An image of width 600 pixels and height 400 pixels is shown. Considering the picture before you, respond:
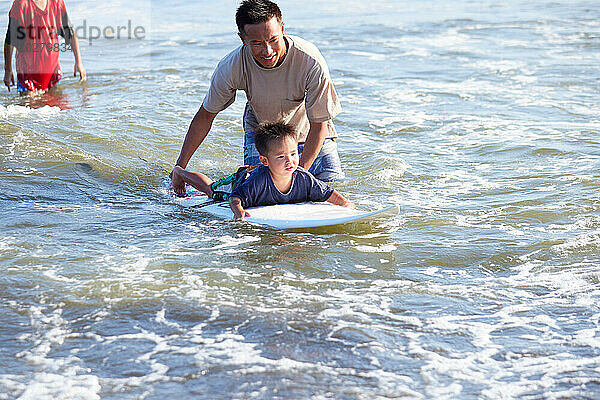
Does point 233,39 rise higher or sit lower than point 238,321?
higher

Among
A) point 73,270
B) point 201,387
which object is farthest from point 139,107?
point 201,387

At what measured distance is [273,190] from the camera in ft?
18.0

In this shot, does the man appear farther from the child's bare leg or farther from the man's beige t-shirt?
the child's bare leg

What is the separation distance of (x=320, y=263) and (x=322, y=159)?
151 cm

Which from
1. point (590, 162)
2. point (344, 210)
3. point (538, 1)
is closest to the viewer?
point (344, 210)

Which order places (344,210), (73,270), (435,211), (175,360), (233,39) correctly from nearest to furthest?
1. (175,360)
2. (73,270)
3. (344,210)
4. (435,211)
5. (233,39)

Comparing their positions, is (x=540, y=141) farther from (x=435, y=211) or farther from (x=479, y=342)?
(x=479, y=342)

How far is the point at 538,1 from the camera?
23.0m

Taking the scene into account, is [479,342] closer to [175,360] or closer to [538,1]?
[175,360]

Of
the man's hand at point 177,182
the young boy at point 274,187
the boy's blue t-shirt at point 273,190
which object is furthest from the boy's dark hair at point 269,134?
the man's hand at point 177,182

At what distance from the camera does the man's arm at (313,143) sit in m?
5.66

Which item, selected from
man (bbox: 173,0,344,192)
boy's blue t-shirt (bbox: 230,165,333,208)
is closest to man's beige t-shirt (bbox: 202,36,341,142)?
man (bbox: 173,0,344,192)

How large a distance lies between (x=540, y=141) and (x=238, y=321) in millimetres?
5193

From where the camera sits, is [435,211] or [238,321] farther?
[435,211]
